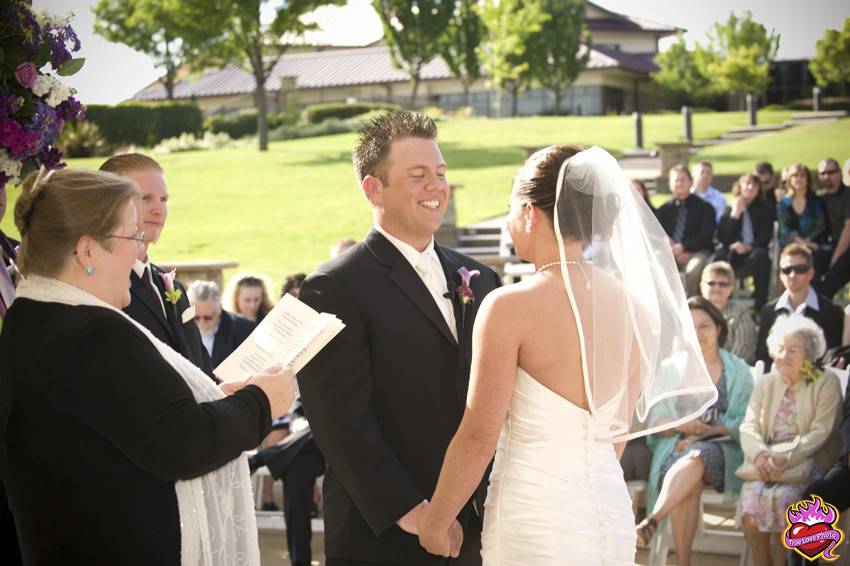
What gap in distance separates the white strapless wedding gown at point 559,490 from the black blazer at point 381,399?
30 cm

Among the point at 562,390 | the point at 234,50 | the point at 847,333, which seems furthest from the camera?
the point at 234,50

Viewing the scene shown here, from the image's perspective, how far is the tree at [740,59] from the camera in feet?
139

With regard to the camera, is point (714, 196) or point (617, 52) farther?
point (617, 52)

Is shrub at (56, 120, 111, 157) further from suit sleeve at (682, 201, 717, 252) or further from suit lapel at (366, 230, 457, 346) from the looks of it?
suit lapel at (366, 230, 457, 346)

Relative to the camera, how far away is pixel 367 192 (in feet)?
11.8

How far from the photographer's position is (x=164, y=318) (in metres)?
3.40

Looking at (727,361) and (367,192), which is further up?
(367,192)

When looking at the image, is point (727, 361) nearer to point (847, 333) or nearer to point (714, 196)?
point (847, 333)

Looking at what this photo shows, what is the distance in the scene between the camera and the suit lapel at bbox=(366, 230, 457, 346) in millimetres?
3402

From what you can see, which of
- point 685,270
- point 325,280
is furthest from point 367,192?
point 685,270

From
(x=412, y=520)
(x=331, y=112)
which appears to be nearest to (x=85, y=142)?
(x=331, y=112)

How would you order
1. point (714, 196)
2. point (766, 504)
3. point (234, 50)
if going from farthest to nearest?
point (234, 50) → point (714, 196) → point (766, 504)

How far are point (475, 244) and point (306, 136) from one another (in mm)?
24066

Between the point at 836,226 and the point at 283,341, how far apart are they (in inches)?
364
